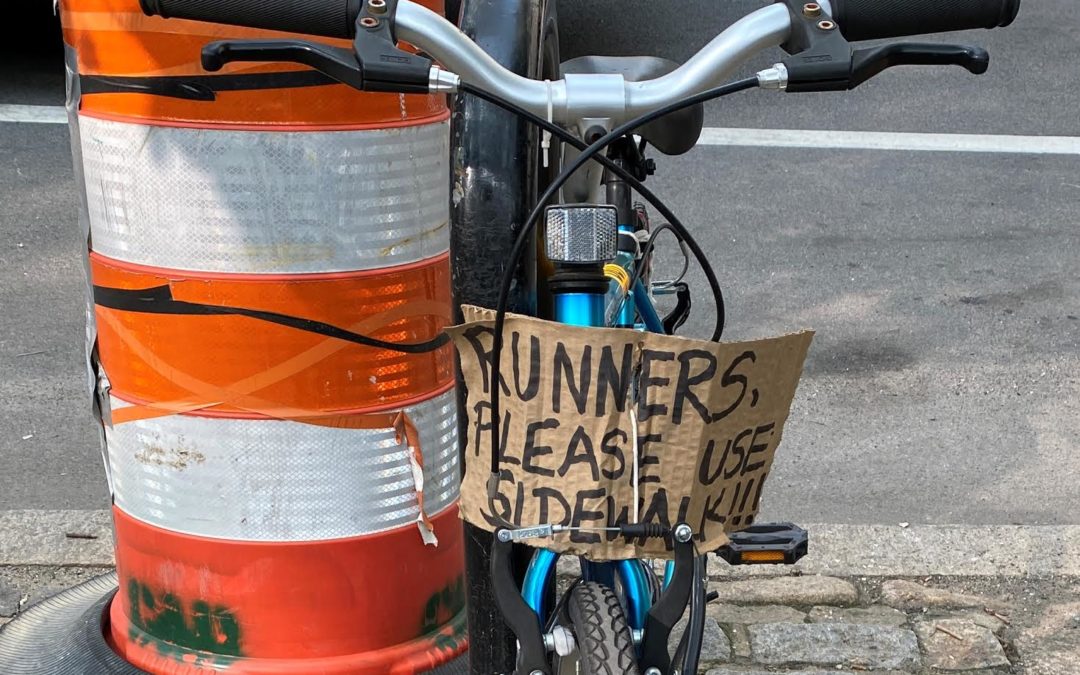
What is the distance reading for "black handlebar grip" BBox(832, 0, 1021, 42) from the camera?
5.28 feet

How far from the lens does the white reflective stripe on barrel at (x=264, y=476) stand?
2.39 metres

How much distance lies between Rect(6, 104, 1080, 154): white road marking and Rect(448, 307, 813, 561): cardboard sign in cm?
659

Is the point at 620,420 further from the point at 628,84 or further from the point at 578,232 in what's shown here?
the point at 628,84

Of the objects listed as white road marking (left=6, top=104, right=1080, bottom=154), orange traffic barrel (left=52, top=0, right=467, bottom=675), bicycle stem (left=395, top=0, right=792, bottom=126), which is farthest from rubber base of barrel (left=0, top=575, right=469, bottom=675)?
white road marking (left=6, top=104, right=1080, bottom=154)

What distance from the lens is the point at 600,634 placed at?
167cm

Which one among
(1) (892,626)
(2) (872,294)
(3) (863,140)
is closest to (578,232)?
(1) (892,626)

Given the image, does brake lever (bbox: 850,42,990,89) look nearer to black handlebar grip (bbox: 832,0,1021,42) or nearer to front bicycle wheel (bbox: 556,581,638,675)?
black handlebar grip (bbox: 832,0,1021,42)

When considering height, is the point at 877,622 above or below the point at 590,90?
below

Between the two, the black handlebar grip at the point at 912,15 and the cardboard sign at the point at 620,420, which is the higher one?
the black handlebar grip at the point at 912,15

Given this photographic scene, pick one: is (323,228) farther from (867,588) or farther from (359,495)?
(867,588)

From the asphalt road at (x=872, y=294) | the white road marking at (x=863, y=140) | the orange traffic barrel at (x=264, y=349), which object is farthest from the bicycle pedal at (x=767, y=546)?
the white road marking at (x=863, y=140)

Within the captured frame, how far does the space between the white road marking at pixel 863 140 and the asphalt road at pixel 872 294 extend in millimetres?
138

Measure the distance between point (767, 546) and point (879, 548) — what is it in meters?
1.44

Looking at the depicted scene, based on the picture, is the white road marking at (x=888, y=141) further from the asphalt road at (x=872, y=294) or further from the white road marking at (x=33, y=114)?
the white road marking at (x=33, y=114)
